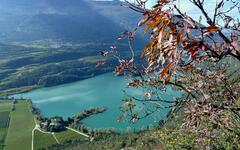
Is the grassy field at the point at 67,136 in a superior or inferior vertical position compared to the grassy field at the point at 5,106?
superior

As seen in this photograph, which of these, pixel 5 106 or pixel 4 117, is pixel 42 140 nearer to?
pixel 4 117

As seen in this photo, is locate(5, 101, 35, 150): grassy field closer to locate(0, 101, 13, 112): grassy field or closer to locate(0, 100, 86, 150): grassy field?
locate(0, 100, 86, 150): grassy field

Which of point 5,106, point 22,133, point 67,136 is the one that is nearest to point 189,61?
point 67,136

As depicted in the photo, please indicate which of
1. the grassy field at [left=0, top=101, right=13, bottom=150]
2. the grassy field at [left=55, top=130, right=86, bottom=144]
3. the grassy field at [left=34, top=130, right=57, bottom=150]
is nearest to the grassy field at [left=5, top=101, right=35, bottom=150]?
the grassy field at [left=0, top=101, right=13, bottom=150]

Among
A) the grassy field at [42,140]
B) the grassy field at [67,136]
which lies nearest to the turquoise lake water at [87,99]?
the grassy field at [67,136]

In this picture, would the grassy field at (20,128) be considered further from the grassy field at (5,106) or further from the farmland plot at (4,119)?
the grassy field at (5,106)

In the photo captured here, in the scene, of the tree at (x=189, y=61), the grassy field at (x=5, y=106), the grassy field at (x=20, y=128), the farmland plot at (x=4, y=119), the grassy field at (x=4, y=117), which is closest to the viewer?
the tree at (x=189, y=61)

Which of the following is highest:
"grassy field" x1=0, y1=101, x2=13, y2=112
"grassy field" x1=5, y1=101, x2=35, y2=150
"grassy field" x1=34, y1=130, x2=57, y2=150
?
"grassy field" x1=34, y1=130, x2=57, y2=150
